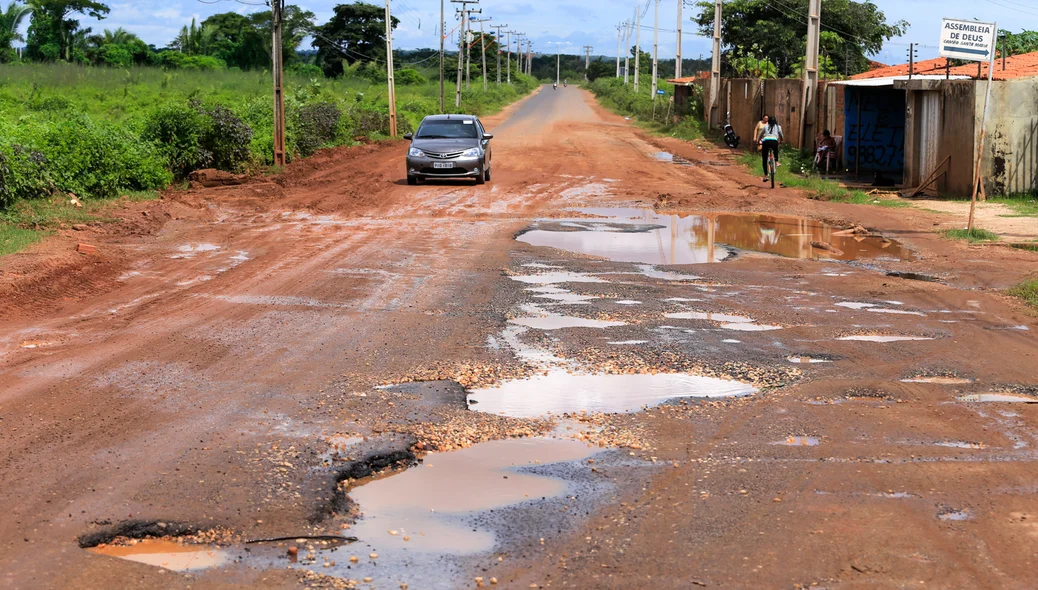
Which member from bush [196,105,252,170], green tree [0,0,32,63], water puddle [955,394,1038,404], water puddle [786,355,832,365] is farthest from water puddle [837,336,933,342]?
green tree [0,0,32,63]

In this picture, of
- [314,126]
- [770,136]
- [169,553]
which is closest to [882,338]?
[169,553]

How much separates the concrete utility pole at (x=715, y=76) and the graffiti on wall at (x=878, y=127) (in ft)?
46.8

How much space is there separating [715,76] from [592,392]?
3490 centimetres

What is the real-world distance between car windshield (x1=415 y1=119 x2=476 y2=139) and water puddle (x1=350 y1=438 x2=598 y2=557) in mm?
18006

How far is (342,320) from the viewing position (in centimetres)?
900

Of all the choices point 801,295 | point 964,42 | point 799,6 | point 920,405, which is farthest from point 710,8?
point 920,405

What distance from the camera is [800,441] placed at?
230 inches

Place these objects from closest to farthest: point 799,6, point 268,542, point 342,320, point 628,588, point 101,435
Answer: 1. point 628,588
2. point 268,542
3. point 101,435
4. point 342,320
5. point 799,6

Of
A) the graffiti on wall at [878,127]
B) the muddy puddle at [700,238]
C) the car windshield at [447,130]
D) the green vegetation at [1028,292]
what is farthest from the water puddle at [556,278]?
the graffiti on wall at [878,127]

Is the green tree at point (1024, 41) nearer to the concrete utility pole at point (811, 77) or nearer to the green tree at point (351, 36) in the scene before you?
the concrete utility pole at point (811, 77)

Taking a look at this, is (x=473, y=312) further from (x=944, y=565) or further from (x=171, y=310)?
(x=944, y=565)

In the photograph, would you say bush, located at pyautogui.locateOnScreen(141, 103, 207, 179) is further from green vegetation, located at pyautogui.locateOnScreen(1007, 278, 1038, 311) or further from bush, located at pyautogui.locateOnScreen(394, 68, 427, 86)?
bush, located at pyautogui.locateOnScreen(394, 68, 427, 86)

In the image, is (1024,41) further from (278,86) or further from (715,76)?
(278,86)

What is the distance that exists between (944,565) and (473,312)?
5.65 meters
